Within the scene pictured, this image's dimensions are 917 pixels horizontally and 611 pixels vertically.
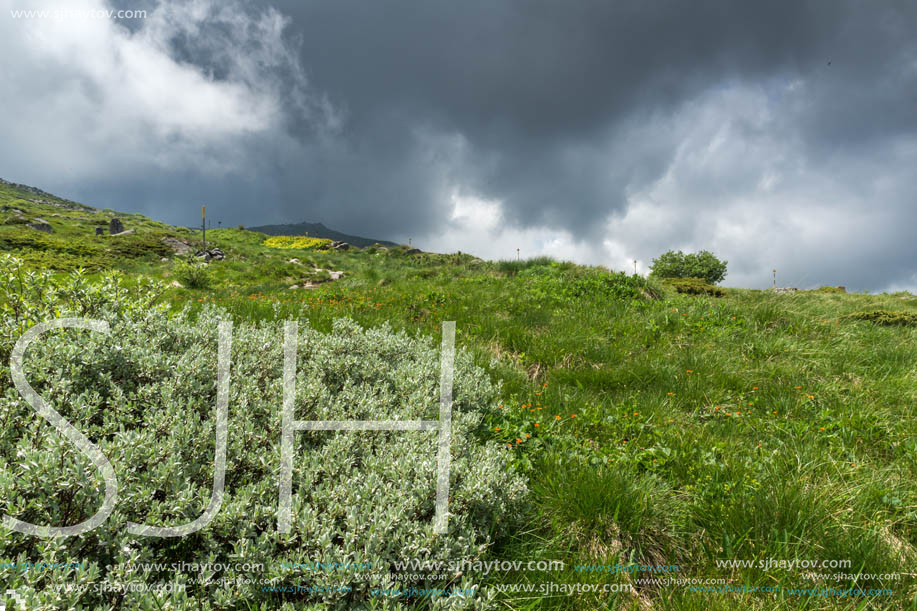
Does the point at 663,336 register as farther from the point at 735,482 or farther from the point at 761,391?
the point at 735,482

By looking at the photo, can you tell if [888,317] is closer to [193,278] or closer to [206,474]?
[206,474]

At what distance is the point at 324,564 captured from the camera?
1.80 m

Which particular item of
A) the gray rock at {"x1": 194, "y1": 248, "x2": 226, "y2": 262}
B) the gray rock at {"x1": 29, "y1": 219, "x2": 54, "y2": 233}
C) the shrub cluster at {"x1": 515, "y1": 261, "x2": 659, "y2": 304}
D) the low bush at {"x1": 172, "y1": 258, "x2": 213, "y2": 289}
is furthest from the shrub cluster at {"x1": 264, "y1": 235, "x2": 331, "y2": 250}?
the shrub cluster at {"x1": 515, "y1": 261, "x2": 659, "y2": 304}

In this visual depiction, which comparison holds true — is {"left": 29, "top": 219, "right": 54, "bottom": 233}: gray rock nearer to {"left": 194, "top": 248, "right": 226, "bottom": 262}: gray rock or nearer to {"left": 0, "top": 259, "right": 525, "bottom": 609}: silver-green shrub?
{"left": 194, "top": 248, "right": 226, "bottom": 262}: gray rock

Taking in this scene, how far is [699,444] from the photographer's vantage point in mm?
3768

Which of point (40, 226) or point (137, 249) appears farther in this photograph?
point (40, 226)

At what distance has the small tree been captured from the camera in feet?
175


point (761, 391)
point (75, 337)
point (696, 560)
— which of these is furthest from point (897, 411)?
point (75, 337)

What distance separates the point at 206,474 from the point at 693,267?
62.6m

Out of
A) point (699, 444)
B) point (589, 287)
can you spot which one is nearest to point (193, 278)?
point (589, 287)

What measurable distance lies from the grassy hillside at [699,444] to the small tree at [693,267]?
5042 centimetres

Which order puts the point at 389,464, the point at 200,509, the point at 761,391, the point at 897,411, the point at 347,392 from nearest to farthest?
the point at 200,509 < the point at 389,464 < the point at 347,392 < the point at 897,411 < the point at 761,391

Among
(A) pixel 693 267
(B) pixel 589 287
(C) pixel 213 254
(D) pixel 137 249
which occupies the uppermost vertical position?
(A) pixel 693 267

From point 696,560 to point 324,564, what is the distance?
2428 mm
